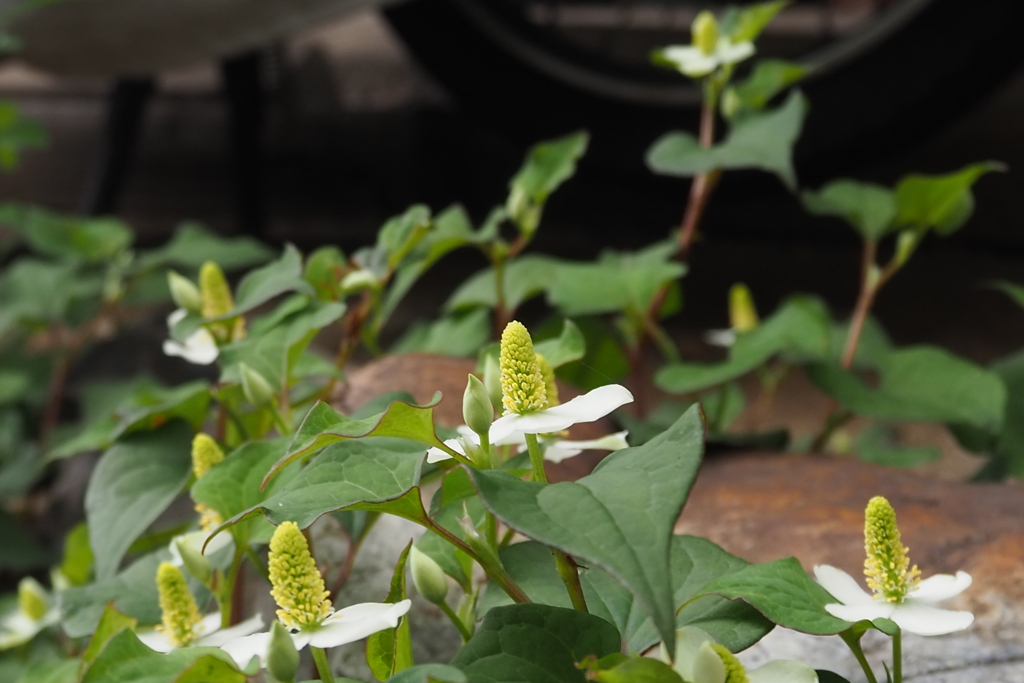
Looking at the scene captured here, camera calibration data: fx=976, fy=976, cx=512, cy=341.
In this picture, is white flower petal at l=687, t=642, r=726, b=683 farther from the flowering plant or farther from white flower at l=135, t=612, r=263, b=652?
white flower at l=135, t=612, r=263, b=652

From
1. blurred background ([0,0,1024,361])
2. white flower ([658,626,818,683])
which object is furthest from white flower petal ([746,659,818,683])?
blurred background ([0,0,1024,361])

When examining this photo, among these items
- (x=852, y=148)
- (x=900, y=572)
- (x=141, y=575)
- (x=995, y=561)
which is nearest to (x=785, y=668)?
(x=900, y=572)

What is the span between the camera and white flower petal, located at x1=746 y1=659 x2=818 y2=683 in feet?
1.21

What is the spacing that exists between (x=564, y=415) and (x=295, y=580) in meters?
0.12

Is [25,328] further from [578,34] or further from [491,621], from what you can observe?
[578,34]

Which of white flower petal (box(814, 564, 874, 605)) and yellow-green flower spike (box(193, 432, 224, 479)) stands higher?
white flower petal (box(814, 564, 874, 605))

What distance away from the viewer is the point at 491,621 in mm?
355

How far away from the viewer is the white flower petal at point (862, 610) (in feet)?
1.28

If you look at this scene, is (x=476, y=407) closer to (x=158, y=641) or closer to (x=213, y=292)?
(x=158, y=641)

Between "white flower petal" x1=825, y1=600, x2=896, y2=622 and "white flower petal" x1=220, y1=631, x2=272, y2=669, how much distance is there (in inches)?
8.9

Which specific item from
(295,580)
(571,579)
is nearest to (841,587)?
(571,579)

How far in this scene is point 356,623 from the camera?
366 mm

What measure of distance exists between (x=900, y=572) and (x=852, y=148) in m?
1.22

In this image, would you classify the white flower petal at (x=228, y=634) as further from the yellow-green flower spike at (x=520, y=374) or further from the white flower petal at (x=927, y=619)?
the white flower petal at (x=927, y=619)
